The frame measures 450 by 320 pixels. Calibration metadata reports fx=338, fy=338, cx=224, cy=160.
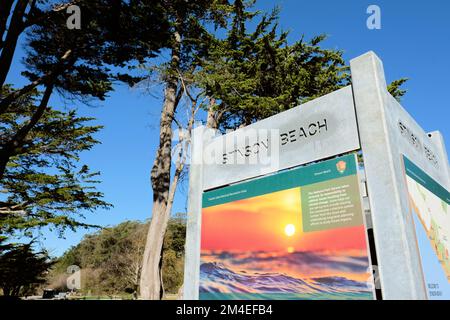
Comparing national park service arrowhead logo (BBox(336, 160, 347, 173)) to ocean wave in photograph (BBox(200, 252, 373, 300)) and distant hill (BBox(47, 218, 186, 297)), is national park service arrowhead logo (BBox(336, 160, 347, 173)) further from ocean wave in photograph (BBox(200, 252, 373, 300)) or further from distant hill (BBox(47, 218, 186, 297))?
distant hill (BBox(47, 218, 186, 297))

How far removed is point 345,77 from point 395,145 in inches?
426

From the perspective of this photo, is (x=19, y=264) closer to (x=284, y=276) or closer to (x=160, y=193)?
(x=160, y=193)

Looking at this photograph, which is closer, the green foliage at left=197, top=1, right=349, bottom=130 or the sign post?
the sign post

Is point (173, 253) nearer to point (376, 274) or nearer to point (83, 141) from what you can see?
point (83, 141)

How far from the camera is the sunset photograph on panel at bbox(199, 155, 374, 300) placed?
4246 mm

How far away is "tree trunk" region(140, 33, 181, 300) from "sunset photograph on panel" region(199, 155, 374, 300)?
6501 mm

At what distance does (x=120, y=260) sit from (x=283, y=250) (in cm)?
3567

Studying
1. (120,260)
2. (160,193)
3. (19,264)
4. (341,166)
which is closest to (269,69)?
(160,193)

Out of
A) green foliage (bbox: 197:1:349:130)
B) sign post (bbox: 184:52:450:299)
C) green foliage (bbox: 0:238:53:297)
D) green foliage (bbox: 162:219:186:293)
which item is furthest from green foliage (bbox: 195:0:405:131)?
green foliage (bbox: 162:219:186:293)

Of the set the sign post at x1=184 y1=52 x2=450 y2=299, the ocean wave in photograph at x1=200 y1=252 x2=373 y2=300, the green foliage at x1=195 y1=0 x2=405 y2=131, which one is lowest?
the ocean wave in photograph at x1=200 y1=252 x2=373 y2=300

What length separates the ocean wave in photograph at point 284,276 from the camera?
417 centimetres

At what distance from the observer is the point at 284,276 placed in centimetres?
480

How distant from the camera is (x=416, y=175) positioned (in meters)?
5.17
